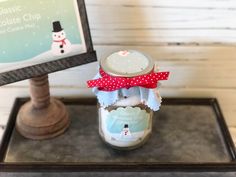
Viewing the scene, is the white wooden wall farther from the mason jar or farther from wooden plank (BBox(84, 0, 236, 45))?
the mason jar

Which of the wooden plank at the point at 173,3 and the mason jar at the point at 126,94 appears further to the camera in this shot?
the wooden plank at the point at 173,3

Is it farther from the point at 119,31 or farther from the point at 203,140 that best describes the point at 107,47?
the point at 203,140

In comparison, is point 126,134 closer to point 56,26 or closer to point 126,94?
point 126,94

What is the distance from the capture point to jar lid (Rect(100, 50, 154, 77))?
67 cm

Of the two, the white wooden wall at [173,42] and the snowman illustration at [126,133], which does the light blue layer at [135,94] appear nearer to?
the snowman illustration at [126,133]

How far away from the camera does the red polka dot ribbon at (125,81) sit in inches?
26.0

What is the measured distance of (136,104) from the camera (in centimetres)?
70

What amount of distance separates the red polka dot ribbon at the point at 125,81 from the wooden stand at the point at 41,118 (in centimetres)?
13

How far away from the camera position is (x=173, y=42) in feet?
2.72

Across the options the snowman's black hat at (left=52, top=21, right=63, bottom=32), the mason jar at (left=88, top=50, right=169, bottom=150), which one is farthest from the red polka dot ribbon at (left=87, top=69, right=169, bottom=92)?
the snowman's black hat at (left=52, top=21, right=63, bottom=32)

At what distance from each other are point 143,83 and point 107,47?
19 centimetres

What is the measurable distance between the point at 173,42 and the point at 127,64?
0.18 meters

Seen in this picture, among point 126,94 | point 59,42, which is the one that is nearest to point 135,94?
point 126,94

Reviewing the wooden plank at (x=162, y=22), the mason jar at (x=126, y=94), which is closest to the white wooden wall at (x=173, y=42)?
the wooden plank at (x=162, y=22)
